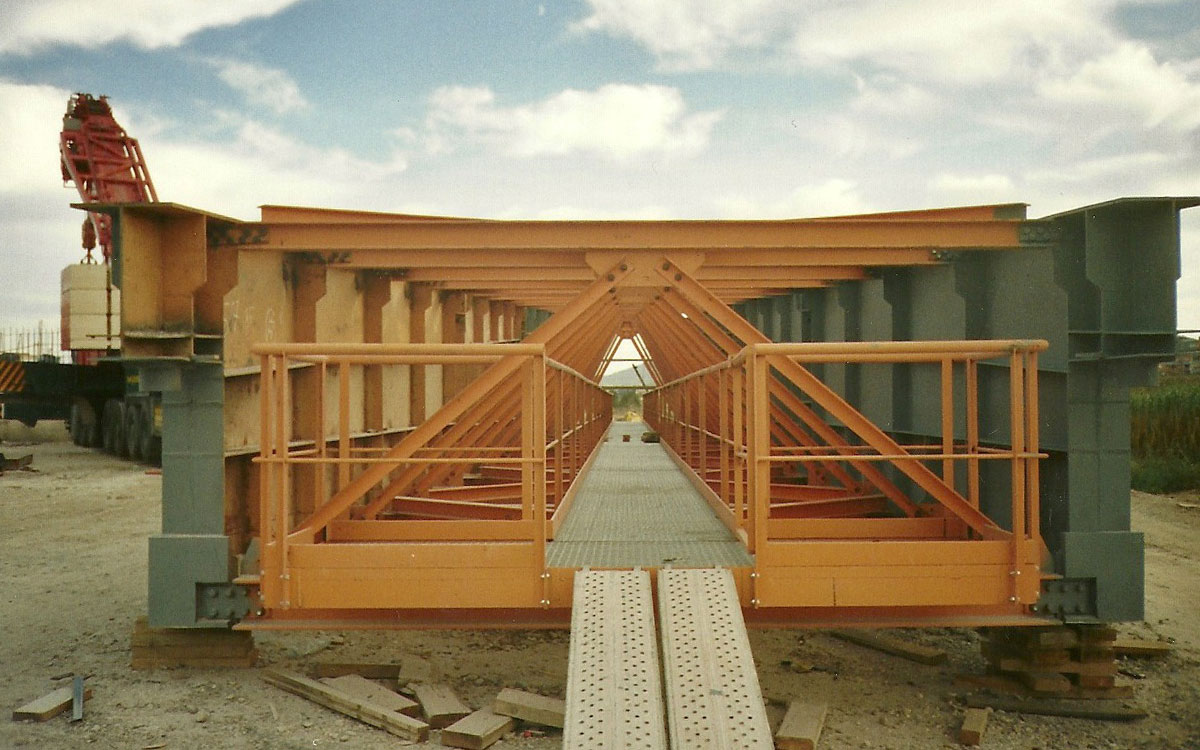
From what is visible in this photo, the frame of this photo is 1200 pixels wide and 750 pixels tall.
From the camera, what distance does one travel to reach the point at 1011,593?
5258 mm

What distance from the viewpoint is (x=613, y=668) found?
14.3 ft

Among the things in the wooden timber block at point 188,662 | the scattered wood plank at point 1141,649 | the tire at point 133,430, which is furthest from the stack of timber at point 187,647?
the tire at point 133,430

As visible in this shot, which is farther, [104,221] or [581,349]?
[104,221]

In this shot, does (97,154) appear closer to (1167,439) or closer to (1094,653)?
(1094,653)

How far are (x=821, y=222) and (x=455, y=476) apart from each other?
546cm

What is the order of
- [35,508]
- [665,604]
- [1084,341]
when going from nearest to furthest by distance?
1. [665,604]
2. [1084,341]
3. [35,508]

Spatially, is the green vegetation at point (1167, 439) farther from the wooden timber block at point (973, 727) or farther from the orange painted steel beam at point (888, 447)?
the orange painted steel beam at point (888, 447)

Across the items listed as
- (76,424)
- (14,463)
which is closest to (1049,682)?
(14,463)

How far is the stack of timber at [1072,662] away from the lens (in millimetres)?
6215

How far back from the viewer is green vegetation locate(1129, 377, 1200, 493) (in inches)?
691

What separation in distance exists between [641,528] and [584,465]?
3871mm

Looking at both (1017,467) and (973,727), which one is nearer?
(1017,467)

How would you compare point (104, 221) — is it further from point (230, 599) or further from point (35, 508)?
point (230, 599)

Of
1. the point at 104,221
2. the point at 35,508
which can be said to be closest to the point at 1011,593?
the point at 35,508
